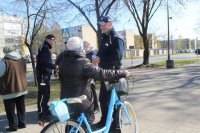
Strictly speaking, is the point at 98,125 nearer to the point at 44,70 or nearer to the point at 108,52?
the point at 108,52

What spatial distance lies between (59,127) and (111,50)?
1.94 meters

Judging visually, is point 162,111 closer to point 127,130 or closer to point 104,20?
point 127,130

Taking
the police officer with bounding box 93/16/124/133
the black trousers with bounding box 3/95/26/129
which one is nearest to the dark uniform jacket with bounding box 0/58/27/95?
the black trousers with bounding box 3/95/26/129

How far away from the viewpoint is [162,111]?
7.86m

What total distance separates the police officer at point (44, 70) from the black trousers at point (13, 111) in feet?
1.55

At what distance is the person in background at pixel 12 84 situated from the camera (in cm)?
659

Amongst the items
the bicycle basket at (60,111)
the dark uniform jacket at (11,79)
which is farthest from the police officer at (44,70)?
A: the bicycle basket at (60,111)

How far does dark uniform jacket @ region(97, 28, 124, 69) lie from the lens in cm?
551

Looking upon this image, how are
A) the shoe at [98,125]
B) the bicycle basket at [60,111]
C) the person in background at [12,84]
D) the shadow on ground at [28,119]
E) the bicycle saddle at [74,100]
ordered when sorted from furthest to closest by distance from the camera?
the shadow on ground at [28,119], the person in background at [12,84], the shoe at [98,125], the bicycle saddle at [74,100], the bicycle basket at [60,111]

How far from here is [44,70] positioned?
290 inches

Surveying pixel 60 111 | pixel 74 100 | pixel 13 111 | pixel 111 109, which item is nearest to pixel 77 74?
pixel 74 100

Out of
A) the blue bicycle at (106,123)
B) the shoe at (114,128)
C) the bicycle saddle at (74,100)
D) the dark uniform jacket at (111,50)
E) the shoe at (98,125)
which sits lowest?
the shoe at (114,128)

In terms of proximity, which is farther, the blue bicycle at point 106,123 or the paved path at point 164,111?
the paved path at point 164,111

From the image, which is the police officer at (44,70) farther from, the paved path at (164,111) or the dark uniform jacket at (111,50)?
the dark uniform jacket at (111,50)
